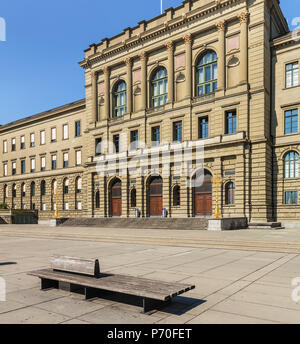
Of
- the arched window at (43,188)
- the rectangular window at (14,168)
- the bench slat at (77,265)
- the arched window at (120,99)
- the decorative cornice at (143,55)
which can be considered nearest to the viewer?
the bench slat at (77,265)

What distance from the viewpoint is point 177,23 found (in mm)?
37906

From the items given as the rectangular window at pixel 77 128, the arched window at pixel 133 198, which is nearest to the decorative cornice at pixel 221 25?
the arched window at pixel 133 198

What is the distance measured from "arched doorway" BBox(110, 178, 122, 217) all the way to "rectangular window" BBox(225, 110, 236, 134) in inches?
611

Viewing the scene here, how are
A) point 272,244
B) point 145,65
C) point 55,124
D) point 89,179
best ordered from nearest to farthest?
1. point 272,244
2. point 145,65
3. point 89,179
4. point 55,124

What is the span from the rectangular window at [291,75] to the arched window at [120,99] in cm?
1971

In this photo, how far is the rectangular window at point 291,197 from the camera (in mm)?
31906

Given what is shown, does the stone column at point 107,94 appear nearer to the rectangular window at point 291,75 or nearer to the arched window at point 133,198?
the arched window at point 133,198

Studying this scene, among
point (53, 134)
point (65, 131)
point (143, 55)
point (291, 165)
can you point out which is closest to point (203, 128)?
point (291, 165)

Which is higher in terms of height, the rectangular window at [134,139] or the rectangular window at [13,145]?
the rectangular window at [13,145]

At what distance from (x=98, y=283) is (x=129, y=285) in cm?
63

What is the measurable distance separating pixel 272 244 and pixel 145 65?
103 ft

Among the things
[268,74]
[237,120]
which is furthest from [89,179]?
[268,74]

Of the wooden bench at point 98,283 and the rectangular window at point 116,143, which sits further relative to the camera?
the rectangular window at point 116,143

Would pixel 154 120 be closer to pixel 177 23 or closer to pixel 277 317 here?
pixel 177 23
